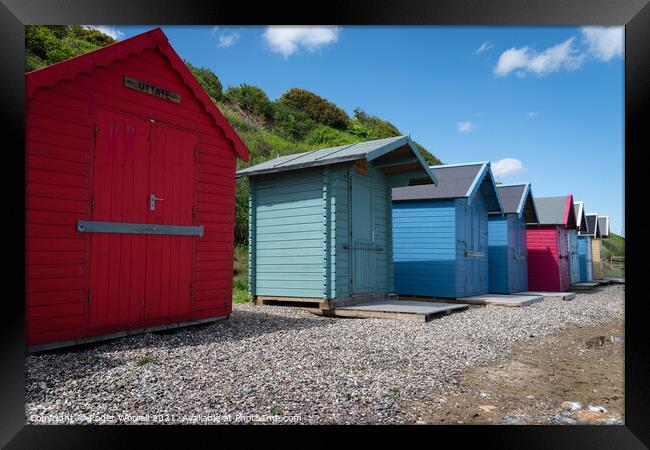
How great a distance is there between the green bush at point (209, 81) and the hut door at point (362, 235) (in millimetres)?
16709

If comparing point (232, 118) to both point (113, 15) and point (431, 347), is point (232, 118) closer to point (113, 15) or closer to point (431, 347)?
point (431, 347)

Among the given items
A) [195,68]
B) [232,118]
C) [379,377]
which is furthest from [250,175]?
[195,68]

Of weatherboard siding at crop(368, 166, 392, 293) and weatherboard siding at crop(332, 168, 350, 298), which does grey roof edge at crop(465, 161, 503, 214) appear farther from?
weatherboard siding at crop(332, 168, 350, 298)

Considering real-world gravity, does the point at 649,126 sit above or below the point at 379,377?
above

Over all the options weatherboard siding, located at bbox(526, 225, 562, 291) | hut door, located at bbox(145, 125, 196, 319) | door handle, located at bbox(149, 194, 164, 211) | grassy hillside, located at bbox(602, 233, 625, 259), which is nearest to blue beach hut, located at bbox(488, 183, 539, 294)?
weatherboard siding, located at bbox(526, 225, 562, 291)

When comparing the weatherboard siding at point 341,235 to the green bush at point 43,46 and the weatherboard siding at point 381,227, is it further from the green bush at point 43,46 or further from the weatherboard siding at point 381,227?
the green bush at point 43,46

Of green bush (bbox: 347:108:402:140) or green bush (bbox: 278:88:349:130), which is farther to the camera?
green bush (bbox: 347:108:402:140)

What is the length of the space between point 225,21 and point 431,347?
490 centimetres

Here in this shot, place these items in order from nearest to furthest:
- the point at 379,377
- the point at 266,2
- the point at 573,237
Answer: the point at 266,2 → the point at 379,377 → the point at 573,237

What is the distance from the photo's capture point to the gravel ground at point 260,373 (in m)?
3.79

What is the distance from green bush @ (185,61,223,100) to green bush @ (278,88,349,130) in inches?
168

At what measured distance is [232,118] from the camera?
23.5 metres

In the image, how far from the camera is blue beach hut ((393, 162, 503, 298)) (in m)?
12.5

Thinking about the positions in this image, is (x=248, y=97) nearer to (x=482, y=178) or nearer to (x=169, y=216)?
(x=482, y=178)
